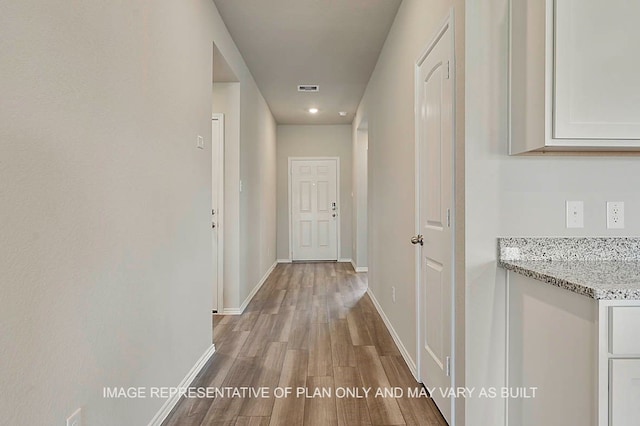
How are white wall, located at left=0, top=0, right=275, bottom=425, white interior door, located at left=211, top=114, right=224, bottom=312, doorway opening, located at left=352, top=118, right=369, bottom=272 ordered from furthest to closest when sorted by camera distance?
doorway opening, located at left=352, top=118, right=369, bottom=272 < white interior door, located at left=211, top=114, right=224, bottom=312 < white wall, located at left=0, top=0, right=275, bottom=425

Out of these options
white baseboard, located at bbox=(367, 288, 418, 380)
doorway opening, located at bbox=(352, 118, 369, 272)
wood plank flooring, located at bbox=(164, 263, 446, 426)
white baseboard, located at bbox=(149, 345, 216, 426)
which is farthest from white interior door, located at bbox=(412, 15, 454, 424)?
doorway opening, located at bbox=(352, 118, 369, 272)

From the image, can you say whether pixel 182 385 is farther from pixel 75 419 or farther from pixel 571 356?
pixel 571 356

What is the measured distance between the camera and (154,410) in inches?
71.1

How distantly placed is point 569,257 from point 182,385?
2.07 meters

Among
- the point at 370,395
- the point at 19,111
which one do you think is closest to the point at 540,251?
the point at 370,395

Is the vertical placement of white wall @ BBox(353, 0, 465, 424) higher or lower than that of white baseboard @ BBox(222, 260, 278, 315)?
higher

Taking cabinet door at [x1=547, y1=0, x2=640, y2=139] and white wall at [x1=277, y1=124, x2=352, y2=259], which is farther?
white wall at [x1=277, y1=124, x2=352, y2=259]

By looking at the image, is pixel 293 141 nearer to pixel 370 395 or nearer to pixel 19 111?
pixel 370 395

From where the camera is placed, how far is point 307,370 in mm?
2477

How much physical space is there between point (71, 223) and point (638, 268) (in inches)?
78.7

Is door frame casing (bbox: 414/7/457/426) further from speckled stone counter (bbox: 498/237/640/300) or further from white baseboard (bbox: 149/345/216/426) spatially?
white baseboard (bbox: 149/345/216/426)

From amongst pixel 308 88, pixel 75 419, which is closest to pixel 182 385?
pixel 75 419

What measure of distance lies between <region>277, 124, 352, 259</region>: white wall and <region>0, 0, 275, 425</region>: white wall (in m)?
4.75

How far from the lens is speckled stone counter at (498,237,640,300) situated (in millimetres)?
1367
